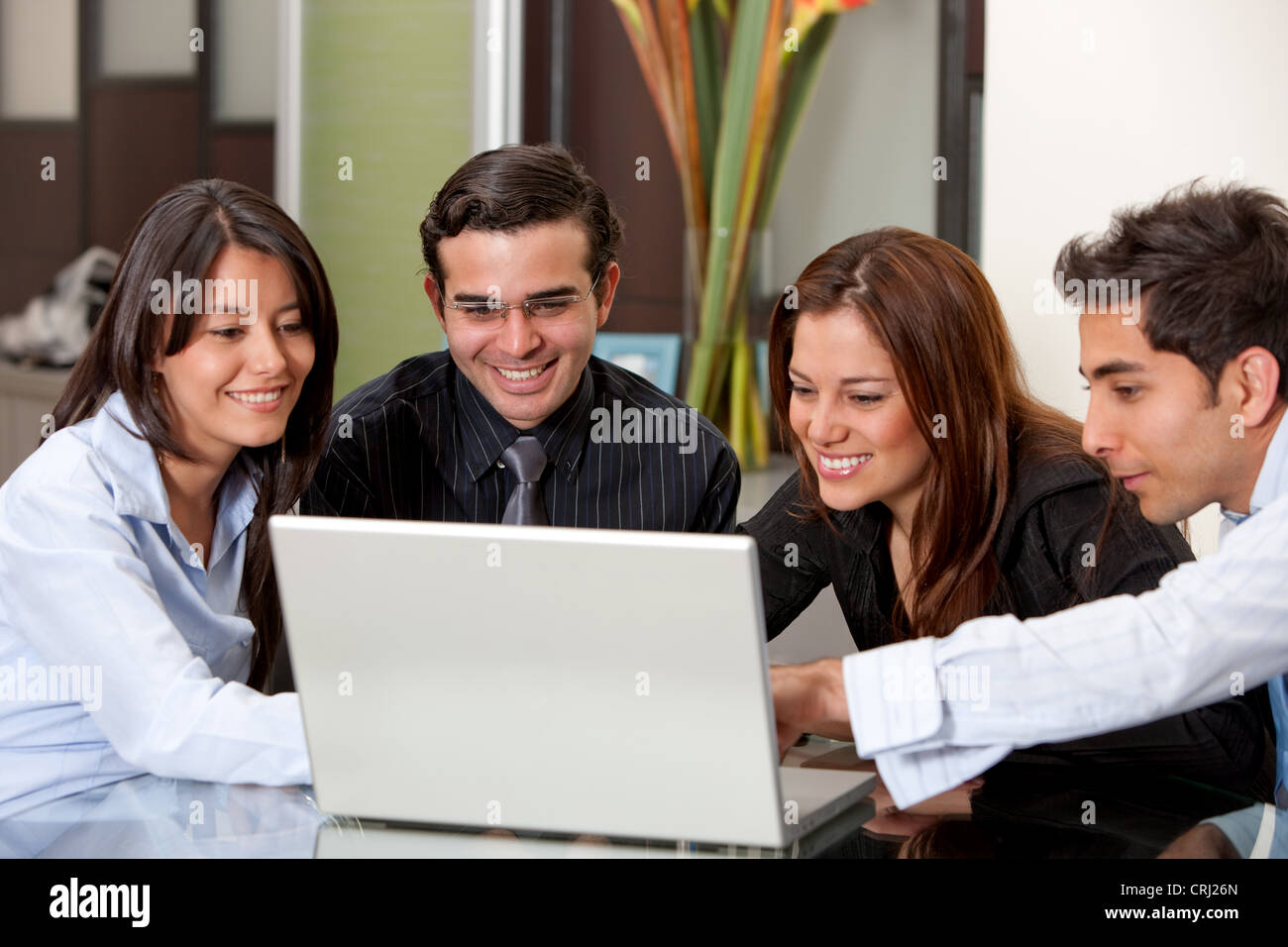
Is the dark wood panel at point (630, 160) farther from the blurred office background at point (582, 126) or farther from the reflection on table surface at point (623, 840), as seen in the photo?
the reflection on table surface at point (623, 840)

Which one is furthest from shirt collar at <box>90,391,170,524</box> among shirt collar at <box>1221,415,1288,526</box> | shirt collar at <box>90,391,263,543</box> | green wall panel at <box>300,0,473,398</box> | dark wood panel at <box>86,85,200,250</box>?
dark wood panel at <box>86,85,200,250</box>

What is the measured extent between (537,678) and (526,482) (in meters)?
0.90

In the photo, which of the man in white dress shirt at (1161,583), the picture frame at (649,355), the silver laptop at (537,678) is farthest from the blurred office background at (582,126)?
the silver laptop at (537,678)

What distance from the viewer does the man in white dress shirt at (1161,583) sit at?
120 cm

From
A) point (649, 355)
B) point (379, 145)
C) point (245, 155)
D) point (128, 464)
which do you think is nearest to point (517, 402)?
point (128, 464)

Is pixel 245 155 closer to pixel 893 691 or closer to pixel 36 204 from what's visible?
pixel 36 204

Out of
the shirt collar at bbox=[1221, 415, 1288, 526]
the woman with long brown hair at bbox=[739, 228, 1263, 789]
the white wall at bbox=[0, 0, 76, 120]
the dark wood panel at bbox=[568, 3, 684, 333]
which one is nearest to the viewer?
the shirt collar at bbox=[1221, 415, 1288, 526]

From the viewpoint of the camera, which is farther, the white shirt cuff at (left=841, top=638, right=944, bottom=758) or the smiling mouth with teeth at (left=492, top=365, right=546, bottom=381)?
the smiling mouth with teeth at (left=492, top=365, right=546, bottom=381)

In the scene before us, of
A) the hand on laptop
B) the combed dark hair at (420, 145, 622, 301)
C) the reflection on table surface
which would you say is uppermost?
the combed dark hair at (420, 145, 622, 301)

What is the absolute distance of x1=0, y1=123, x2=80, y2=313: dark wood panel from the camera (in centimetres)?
427

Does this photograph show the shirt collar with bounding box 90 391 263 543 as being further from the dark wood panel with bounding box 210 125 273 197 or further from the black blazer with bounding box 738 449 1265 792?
the dark wood panel with bounding box 210 125 273 197

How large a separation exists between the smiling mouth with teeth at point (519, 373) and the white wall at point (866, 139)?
1386mm
